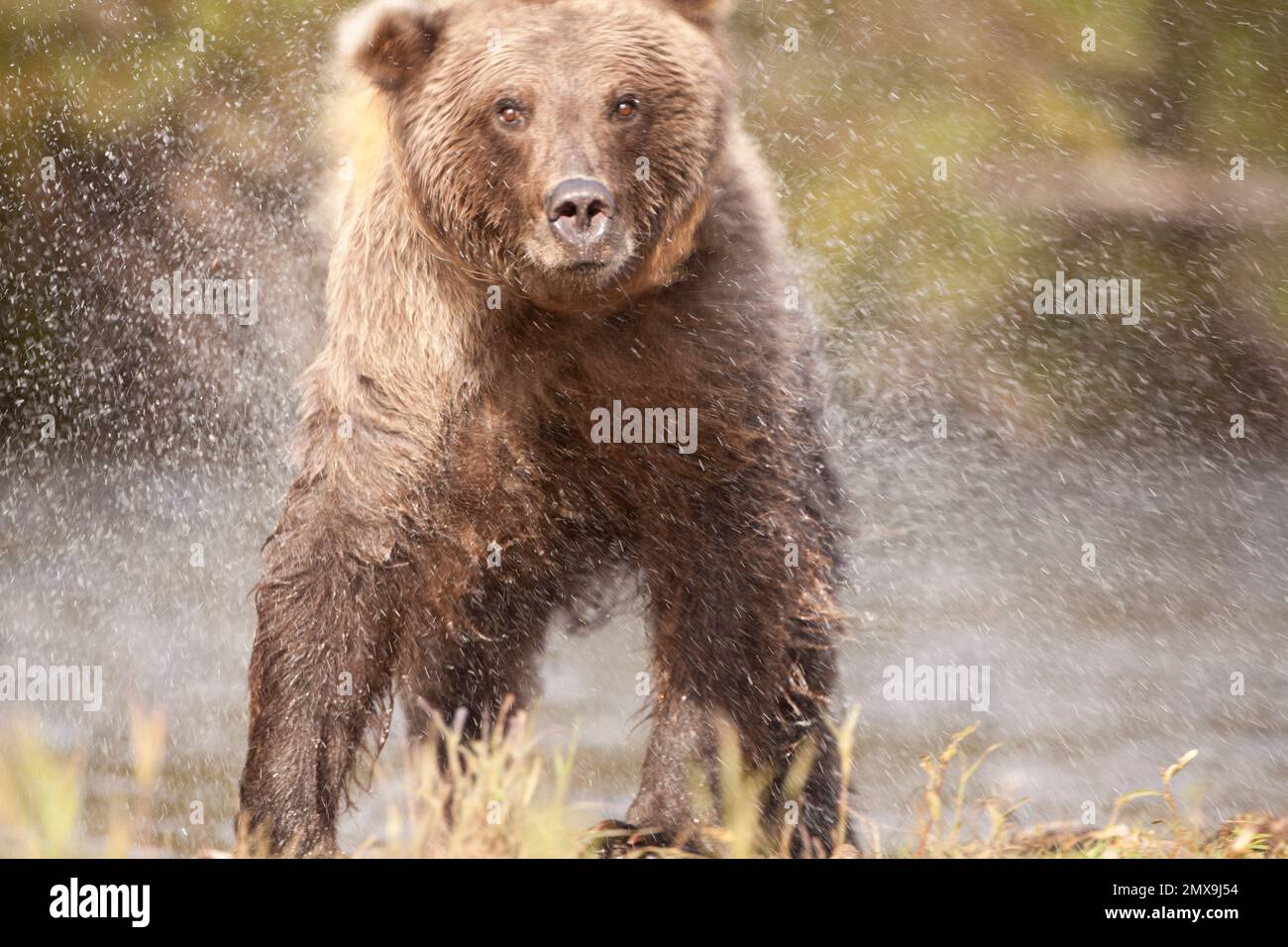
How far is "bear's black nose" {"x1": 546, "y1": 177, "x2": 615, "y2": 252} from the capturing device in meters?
4.30

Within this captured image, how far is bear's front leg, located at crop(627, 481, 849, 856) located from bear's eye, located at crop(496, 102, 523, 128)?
124 cm

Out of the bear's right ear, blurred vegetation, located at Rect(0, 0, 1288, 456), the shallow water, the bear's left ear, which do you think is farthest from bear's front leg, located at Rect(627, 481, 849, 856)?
blurred vegetation, located at Rect(0, 0, 1288, 456)

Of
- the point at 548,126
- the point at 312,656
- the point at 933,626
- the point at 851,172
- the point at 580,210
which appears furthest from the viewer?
the point at 851,172

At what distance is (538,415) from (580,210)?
74cm

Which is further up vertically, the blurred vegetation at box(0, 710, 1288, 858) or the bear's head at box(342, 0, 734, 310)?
the bear's head at box(342, 0, 734, 310)

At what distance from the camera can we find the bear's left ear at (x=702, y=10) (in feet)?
16.3

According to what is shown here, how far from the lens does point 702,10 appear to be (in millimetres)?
5004

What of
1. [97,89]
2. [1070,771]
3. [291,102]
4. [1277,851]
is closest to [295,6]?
[291,102]

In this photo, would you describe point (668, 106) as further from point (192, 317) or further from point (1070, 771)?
point (192, 317)

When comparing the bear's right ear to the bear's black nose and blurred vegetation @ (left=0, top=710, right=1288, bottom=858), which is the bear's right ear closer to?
the bear's black nose

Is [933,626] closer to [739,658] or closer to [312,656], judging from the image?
[739,658]

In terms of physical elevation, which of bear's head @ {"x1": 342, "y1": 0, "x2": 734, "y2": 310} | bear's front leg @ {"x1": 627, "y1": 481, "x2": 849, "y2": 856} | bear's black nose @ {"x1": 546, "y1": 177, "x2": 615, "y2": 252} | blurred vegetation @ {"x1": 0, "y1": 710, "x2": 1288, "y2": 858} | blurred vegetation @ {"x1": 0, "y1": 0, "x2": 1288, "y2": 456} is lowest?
blurred vegetation @ {"x1": 0, "y1": 710, "x2": 1288, "y2": 858}

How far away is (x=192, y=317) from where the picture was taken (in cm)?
906

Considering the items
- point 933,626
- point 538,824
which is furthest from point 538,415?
point 933,626
